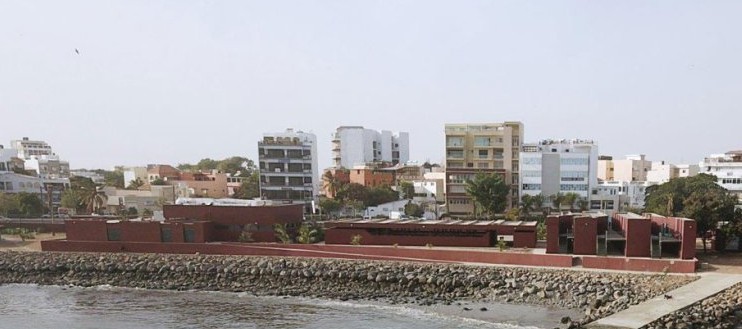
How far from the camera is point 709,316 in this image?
1800 cm

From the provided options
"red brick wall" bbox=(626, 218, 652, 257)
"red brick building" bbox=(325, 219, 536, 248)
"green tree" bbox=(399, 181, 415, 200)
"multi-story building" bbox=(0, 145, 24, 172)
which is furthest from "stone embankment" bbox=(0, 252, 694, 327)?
"green tree" bbox=(399, 181, 415, 200)

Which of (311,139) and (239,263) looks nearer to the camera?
(239,263)

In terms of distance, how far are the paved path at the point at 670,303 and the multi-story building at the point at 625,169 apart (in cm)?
5240

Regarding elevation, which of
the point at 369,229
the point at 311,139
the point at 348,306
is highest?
the point at 311,139

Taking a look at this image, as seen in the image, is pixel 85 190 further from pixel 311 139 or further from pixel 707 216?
pixel 707 216

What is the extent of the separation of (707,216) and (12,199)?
198 feet

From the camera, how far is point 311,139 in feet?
202

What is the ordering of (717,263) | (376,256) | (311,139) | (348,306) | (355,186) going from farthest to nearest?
(311,139), (355,186), (376,256), (717,263), (348,306)

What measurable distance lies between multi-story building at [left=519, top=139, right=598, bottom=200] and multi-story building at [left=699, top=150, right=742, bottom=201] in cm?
1483

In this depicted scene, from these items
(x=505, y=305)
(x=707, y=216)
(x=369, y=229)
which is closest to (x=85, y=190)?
(x=369, y=229)

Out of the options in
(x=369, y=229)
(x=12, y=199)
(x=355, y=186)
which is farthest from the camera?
(x=355, y=186)

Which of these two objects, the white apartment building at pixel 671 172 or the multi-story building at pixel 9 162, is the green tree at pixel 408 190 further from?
the multi-story building at pixel 9 162

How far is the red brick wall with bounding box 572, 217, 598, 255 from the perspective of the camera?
26375mm

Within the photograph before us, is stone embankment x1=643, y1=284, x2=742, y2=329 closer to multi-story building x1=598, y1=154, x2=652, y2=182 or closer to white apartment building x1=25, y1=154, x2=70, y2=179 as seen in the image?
multi-story building x1=598, y1=154, x2=652, y2=182
